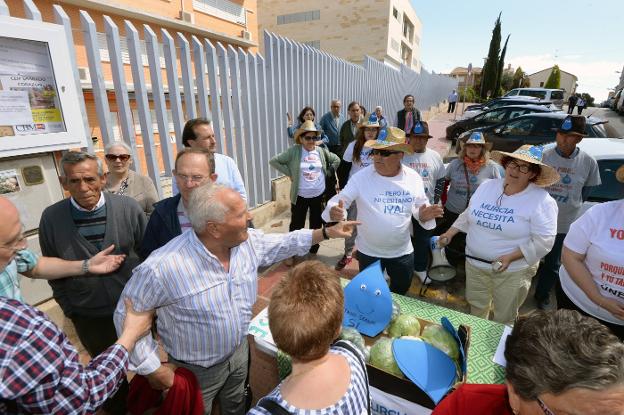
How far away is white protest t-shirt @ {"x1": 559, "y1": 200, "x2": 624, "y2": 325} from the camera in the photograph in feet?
6.36

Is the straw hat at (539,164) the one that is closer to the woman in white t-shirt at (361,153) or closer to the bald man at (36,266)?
the woman in white t-shirt at (361,153)

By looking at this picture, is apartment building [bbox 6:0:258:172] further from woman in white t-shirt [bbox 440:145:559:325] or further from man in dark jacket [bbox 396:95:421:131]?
woman in white t-shirt [bbox 440:145:559:325]

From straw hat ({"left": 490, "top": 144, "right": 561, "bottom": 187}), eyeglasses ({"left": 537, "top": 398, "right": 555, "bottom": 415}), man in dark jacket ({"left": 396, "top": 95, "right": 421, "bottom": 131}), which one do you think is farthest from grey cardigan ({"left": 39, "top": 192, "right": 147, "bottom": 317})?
man in dark jacket ({"left": 396, "top": 95, "right": 421, "bottom": 131})

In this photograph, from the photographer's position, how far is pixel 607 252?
1.96 m

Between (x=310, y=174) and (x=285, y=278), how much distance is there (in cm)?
317

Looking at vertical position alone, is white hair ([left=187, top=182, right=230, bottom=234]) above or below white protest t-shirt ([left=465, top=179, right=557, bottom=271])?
above

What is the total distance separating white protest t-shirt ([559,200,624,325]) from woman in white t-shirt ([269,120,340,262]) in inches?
113

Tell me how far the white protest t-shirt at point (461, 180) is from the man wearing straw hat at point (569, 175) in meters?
0.58

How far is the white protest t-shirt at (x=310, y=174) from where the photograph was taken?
437 cm

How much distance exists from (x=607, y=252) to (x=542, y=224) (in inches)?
18.1

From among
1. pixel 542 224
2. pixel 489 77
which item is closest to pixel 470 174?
pixel 542 224

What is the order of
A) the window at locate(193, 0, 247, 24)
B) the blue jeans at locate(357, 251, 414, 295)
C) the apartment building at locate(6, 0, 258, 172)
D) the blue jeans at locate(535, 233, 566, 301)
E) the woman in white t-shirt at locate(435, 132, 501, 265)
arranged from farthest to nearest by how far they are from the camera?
the window at locate(193, 0, 247, 24)
the apartment building at locate(6, 0, 258, 172)
the woman in white t-shirt at locate(435, 132, 501, 265)
the blue jeans at locate(535, 233, 566, 301)
the blue jeans at locate(357, 251, 414, 295)

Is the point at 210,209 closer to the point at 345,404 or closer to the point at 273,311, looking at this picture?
the point at 273,311

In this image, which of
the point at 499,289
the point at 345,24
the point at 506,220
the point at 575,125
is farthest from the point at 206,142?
the point at 345,24
